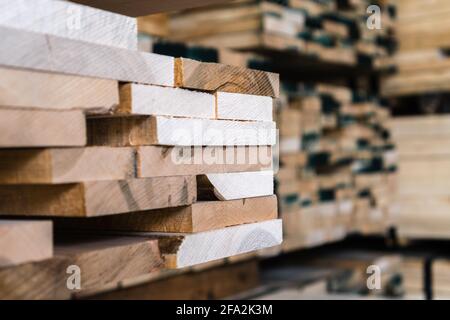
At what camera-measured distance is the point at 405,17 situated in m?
5.18

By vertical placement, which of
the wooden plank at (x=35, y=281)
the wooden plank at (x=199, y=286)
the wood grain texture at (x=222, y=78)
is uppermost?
the wood grain texture at (x=222, y=78)

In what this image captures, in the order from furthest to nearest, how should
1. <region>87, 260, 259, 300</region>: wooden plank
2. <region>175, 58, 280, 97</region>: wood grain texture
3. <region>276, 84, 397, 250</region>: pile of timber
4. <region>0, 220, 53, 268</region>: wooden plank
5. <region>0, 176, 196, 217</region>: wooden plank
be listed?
1. <region>276, 84, 397, 250</region>: pile of timber
2. <region>87, 260, 259, 300</region>: wooden plank
3. <region>175, 58, 280, 97</region>: wood grain texture
4. <region>0, 176, 196, 217</region>: wooden plank
5. <region>0, 220, 53, 268</region>: wooden plank

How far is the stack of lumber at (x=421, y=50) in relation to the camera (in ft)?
16.3

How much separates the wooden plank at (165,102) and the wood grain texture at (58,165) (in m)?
0.10

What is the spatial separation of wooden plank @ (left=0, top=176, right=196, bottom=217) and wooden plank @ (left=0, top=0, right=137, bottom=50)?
0.88 feet

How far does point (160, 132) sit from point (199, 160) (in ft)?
0.44

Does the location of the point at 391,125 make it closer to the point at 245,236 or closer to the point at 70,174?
the point at 245,236

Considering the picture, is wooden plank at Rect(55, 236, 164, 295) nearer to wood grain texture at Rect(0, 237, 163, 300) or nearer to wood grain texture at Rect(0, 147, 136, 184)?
wood grain texture at Rect(0, 237, 163, 300)

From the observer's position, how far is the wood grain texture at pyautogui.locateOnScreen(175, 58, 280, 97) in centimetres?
158

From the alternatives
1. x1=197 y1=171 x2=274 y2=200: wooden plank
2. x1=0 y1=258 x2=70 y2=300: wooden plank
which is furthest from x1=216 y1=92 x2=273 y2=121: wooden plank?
x1=0 y1=258 x2=70 y2=300: wooden plank

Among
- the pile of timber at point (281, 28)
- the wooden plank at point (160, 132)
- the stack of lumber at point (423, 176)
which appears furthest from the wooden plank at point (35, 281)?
the stack of lumber at point (423, 176)

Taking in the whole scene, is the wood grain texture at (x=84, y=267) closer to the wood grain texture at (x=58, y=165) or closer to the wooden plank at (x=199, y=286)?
the wood grain texture at (x=58, y=165)

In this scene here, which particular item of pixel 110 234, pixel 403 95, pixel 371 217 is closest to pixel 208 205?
pixel 110 234

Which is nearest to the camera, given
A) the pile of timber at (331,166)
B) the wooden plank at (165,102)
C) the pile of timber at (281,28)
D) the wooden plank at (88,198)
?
the wooden plank at (88,198)
